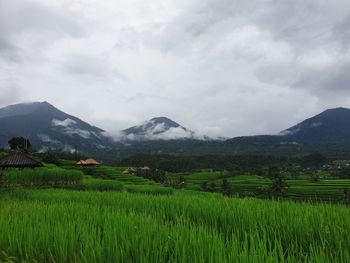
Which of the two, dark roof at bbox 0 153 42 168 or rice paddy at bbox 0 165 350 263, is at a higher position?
dark roof at bbox 0 153 42 168

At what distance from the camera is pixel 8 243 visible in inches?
145

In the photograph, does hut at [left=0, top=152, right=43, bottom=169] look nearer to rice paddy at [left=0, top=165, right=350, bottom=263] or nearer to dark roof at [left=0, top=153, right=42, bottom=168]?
dark roof at [left=0, top=153, right=42, bottom=168]

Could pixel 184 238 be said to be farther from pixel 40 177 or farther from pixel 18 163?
pixel 18 163

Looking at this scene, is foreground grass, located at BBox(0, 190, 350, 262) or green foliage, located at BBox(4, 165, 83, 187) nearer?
foreground grass, located at BBox(0, 190, 350, 262)

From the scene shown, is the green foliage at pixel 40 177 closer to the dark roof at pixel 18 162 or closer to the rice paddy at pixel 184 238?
the dark roof at pixel 18 162

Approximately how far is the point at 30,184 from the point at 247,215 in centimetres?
1803

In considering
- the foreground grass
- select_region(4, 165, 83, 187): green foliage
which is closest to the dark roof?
select_region(4, 165, 83, 187): green foliage

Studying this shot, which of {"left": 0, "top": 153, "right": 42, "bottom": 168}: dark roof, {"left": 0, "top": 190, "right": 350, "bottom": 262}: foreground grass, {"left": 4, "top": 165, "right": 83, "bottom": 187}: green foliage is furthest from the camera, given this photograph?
{"left": 0, "top": 153, "right": 42, "bottom": 168}: dark roof

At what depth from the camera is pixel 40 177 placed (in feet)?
70.8

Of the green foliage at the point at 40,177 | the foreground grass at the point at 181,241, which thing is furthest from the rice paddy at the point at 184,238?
the green foliage at the point at 40,177

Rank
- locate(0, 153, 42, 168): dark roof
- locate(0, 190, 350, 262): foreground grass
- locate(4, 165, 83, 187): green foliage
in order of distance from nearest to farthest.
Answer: locate(0, 190, 350, 262): foreground grass
locate(4, 165, 83, 187): green foliage
locate(0, 153, 42, 168): dark roof

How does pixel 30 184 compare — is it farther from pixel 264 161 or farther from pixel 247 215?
pixel 264 161

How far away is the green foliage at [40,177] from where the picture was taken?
19528 mm

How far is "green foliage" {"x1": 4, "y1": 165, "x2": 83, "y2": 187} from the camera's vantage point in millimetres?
Result: 19528
